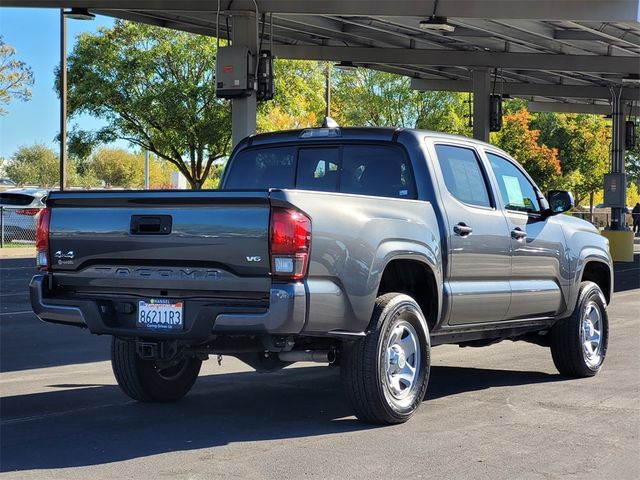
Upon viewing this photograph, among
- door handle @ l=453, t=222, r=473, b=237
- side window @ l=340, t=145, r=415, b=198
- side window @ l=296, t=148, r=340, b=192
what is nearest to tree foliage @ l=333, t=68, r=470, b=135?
side window @ l=296, t=148, r=340, b=192

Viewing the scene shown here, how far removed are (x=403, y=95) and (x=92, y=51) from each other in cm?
2083

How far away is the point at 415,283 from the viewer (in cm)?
739

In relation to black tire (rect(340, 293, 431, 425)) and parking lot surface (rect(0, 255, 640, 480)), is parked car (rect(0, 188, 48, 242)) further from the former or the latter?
black tire (rect(340, 293, 431, 425))

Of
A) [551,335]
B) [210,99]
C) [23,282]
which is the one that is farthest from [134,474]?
[210,99]

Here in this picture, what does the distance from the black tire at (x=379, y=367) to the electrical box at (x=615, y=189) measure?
24.9 metres

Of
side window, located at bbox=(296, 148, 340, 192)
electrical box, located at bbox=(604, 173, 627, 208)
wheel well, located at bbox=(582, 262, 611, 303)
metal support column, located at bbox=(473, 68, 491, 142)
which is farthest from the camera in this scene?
electrical box, located at bbox=(604, 173, 627, 208)

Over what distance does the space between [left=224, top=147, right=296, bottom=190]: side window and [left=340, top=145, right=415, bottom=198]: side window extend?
0.51 metres

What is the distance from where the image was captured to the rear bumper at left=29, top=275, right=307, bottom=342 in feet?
19.3

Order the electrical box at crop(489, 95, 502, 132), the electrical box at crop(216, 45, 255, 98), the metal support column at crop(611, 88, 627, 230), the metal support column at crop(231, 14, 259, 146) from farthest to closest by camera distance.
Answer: the metal support column at crop(611, 88, 627, 230)
the electrical box at crop(489, 95, 502, 132)
the metal support column at crop(231, 14, 259, 146)
the electrical box at crop(216, 45, 255, 98)

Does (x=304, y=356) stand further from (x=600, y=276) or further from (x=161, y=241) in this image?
(x=600, y=276)

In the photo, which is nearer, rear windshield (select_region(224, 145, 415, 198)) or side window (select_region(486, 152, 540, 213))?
rear windshield (select_region(224, 145, 415, 198))

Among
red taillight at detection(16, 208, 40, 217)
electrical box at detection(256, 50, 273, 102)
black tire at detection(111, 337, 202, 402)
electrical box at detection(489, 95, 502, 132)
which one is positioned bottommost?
black tire at detection(111, 337, 202, 402)

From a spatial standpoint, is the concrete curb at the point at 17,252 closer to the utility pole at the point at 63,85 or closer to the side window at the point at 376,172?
the utility pole at the point at 63,85

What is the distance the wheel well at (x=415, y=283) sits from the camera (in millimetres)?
7078
